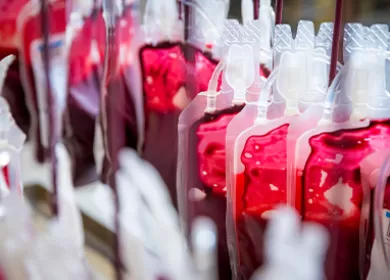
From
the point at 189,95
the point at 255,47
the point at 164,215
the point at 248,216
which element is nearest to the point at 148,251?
the point at 164,215

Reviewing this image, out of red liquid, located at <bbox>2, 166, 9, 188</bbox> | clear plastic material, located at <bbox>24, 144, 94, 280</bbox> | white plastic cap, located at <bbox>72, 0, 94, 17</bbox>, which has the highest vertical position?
white plastic cap, located at <bbox>72, 0, 94, 17</bbox>

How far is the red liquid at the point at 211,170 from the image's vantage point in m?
0.92

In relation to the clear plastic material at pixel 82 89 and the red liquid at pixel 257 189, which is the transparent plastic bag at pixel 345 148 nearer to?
the red liquid at pixel 257 189

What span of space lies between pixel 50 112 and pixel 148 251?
35cm

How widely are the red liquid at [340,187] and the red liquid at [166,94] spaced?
0.81 ft

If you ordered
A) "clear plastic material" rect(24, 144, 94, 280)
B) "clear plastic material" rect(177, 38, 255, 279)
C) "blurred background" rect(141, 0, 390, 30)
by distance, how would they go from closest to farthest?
"blurred background" rect(141, 0, 390, 30) < "clear plastic material" rect(177, 38, 255, 279) < "clear plastic material" rect(24, 144, 94, 280)

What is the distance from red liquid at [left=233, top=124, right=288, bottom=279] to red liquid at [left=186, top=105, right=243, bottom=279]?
0.04 metres

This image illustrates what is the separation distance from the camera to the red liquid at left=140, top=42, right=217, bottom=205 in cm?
91

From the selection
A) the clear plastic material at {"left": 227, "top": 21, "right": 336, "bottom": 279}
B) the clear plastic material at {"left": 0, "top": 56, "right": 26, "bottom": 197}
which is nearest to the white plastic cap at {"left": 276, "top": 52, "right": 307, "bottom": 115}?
the clear plastic material at {"left": 227, "top": 21, "right": 336, "bottom": 279}

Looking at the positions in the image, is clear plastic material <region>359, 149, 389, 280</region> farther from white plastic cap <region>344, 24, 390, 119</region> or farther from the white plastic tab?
the white plastic tab

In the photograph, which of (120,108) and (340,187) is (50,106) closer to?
(120,108)

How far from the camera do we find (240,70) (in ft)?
2.92

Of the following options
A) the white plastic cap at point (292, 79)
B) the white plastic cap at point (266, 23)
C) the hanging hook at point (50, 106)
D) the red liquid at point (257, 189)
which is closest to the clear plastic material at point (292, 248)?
the red liquid at point (257, 189)

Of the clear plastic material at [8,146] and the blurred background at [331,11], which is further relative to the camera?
the clear plastic material at [8,146]
